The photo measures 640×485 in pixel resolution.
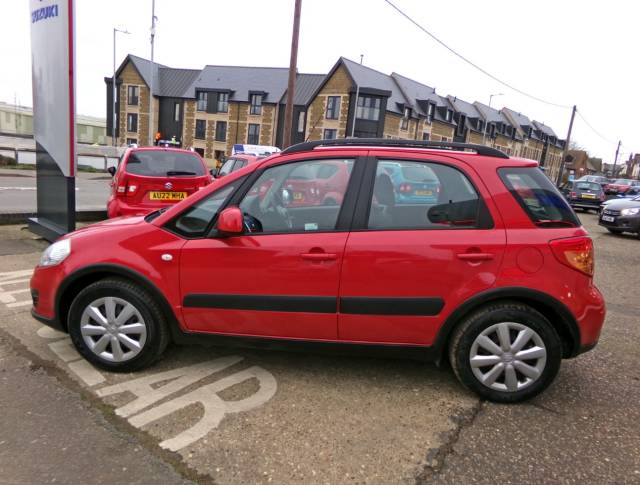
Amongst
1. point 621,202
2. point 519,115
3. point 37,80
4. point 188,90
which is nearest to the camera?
point 37,80

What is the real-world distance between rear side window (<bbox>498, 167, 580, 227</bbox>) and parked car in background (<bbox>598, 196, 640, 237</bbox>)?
10.9m

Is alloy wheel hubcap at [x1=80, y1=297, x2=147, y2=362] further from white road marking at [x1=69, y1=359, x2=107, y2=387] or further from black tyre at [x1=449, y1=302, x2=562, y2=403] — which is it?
black tyre at [x1=449, y1=302, x2=562, y2=403]

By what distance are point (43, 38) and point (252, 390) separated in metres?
5.81

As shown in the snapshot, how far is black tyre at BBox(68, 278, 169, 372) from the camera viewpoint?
3115mm

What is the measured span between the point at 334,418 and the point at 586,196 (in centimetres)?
2010

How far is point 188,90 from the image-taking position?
50594 millimetres

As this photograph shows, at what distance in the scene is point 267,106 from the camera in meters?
47.1

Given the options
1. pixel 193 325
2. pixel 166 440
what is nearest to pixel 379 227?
pixel 193 325

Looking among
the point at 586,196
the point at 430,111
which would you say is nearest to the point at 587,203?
the point at 586,196

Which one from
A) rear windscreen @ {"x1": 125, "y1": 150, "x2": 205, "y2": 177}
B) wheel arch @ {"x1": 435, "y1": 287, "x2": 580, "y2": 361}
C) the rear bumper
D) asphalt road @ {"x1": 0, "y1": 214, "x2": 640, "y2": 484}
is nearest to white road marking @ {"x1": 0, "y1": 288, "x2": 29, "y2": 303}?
A: asphalt road @ {"x1": 0, "y1": 214, "x2": 640, "y2": 484}

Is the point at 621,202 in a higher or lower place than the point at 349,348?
higher

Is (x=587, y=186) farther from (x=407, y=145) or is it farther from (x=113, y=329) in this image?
(x=113, y=329)

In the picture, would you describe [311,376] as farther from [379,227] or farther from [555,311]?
[555,311]

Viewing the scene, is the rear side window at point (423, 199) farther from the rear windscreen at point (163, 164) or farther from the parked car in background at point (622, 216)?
the parked car in background at point (622, 216)
